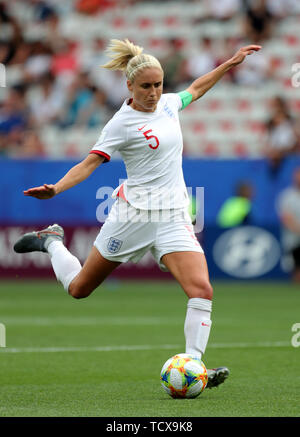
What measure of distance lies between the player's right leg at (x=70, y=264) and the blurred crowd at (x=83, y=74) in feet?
36.8

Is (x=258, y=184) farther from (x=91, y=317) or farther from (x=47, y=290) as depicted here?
(x=91, y=317)

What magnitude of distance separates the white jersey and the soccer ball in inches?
46.8

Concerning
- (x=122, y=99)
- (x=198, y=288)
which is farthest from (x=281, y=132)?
(x=198, y=288)

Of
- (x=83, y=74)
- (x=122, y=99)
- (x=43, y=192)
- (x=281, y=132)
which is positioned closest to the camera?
(x=43, y=192)

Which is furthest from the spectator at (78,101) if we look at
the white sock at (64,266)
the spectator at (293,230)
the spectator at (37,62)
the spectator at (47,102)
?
the white sock at (64,266)

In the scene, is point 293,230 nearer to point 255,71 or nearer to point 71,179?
point 255,71

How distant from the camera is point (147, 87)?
7215 mm

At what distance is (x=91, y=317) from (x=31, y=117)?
883cm

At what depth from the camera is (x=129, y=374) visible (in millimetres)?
8188

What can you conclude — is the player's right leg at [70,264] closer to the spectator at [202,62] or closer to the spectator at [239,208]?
the spectator at [239,208]

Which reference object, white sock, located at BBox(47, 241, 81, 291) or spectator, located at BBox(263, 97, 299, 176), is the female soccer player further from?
spectator, located at BBox(263, 97, 299, 176)

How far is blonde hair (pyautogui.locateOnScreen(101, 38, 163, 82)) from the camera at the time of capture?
7.22m

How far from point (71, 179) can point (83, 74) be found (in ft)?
47.4

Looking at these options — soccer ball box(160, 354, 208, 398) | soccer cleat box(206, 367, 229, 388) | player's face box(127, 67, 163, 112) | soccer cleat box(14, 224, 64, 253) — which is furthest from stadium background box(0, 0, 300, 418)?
player's face box(127, 67, 163, 112)
